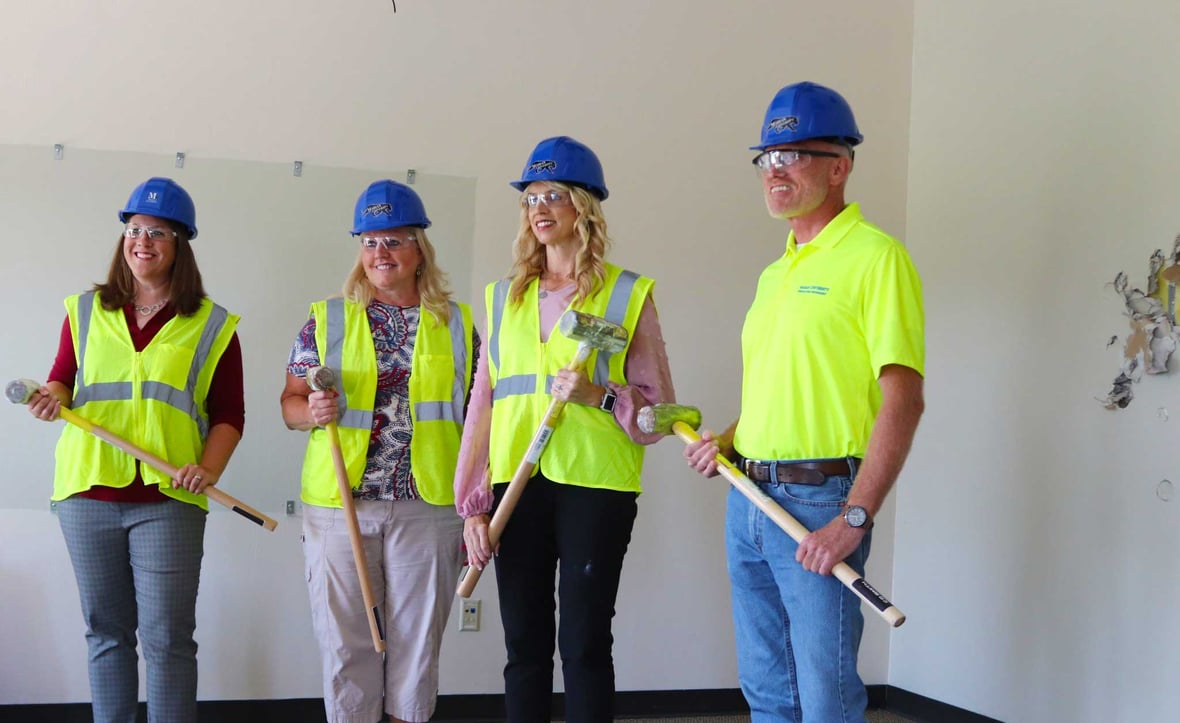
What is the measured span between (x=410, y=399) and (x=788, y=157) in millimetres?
1168

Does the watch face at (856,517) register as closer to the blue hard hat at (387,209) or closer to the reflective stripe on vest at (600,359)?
the reflective stripe on vest at (600,359)

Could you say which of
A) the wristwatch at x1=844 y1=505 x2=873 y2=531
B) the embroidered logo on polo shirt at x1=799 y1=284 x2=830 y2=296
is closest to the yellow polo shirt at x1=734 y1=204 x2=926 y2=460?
the embroidered logo on polo shirt at x1=799 y1=284 x2=830 y2=296

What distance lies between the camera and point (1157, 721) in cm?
293

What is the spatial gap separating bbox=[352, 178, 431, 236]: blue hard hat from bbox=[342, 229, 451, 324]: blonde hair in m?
0.06

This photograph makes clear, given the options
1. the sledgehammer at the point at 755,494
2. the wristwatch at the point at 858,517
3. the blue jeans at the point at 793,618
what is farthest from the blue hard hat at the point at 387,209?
the wristwatch at the point at 858,517

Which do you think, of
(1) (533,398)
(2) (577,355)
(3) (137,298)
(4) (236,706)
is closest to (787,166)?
(2) (577,355)

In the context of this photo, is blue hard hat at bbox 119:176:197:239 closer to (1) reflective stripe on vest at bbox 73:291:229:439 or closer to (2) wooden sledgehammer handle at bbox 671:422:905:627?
(1) reflective stripe on vest at bbox 73:291:229:439

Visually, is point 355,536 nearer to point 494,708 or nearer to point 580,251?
point 580,251

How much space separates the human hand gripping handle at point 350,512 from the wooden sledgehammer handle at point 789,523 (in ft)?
2.77

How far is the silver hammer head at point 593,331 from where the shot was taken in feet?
6.97

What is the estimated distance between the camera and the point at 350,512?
250 cm

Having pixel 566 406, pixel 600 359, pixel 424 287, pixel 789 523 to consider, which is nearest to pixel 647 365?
pixel 600 359

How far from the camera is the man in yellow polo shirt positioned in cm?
189

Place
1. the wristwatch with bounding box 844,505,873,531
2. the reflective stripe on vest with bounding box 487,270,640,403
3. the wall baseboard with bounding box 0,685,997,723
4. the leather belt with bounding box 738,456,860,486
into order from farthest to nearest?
the wall baseboard with bounding box 0,685,997,723
the reflective stripe on vest with bounding box 487,270,640,403
the leather belt with bounding box 738,456,860,486
the wristwatch with bounding box 844,505,873,531
